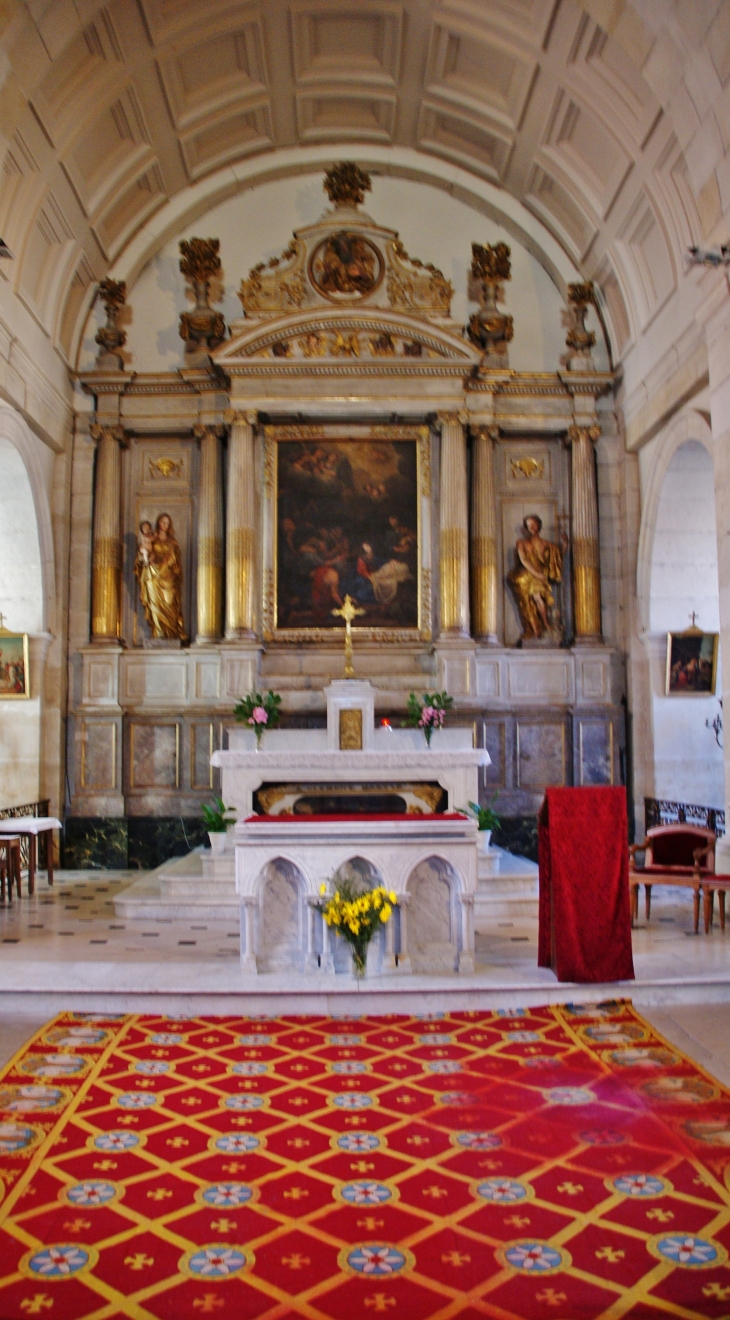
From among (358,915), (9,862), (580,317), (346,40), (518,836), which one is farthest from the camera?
(580,317)

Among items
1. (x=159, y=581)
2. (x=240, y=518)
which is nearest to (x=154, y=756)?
(x=159, y=581)

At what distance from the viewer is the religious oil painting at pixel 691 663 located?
12.7m

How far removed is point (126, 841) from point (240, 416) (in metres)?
5.90

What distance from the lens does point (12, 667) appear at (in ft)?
42.4

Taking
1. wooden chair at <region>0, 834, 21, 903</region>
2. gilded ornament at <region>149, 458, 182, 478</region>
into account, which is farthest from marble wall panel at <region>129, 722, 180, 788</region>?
gilded ornament at <region>149, 458, 182, 478</region>

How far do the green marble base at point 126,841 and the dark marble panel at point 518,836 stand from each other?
3.95 m

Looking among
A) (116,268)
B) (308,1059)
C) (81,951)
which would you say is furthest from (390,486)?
(308,1059)

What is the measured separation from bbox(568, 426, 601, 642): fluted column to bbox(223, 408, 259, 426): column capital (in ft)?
14.5

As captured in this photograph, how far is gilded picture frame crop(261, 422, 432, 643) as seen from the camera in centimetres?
1369

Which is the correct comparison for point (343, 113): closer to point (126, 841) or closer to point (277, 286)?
point (277, 286)

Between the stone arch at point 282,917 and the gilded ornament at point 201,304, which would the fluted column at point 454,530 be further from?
the stone arch at point 282,917

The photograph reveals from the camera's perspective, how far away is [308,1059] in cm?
538

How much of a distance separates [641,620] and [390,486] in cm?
390

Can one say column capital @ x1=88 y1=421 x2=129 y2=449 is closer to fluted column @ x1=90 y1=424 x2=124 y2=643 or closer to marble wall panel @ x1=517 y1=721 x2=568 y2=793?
fluted column @ x1=90 y1=424 x2=124 y2=643
